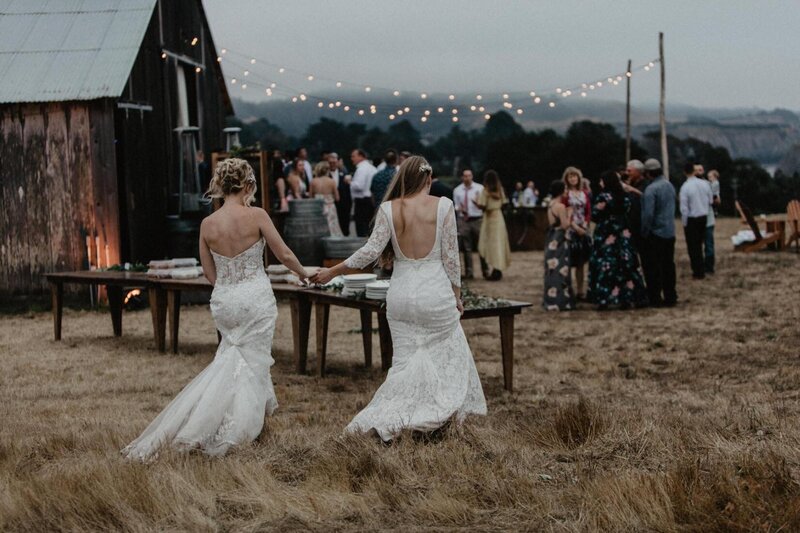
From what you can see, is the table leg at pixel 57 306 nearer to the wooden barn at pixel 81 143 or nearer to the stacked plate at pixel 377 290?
the wooden barn at pixel 81 143

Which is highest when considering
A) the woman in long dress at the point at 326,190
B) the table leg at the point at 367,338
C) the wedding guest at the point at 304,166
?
the wedding guest at the point at 304,166

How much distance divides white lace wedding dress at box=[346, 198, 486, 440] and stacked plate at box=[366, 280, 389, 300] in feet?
4.89

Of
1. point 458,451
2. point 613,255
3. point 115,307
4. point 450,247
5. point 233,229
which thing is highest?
point 233,229

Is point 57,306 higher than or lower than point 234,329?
lower

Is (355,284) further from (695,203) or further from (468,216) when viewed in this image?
(468,216)

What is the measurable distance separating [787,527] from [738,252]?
17478 mm

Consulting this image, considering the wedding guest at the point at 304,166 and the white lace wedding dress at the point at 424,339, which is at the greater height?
the wedding guest at the point at 304,166

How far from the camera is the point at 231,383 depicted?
6.03 m

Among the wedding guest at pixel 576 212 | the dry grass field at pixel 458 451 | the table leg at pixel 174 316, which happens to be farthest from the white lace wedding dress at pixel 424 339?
the wedding guest at pixel 576 212

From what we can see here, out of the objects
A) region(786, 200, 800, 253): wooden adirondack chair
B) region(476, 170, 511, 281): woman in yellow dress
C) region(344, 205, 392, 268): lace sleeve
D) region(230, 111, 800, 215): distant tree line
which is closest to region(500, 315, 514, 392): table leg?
region(344, 205, 392, 268): lace sleeve

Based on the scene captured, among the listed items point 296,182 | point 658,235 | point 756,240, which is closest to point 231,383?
point 658,235

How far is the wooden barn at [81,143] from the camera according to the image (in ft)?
44.4

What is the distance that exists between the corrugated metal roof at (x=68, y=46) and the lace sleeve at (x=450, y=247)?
8385 millimetres

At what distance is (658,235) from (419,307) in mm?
7446
